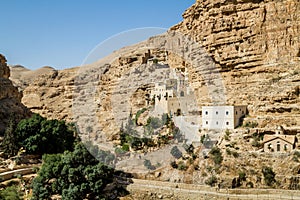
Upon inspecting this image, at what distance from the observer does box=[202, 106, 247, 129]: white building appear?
20.9m

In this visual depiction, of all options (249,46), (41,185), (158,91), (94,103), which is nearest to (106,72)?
(94,103)

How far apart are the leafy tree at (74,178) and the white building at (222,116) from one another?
6727 millimetres

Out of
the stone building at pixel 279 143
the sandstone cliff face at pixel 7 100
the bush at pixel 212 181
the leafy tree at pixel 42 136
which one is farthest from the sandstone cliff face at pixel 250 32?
the sandstone cliff face at pixel 7 100

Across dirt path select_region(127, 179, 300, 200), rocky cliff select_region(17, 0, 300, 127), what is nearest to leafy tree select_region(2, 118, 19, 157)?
dirt path select_region(127, 179, 300, 200)

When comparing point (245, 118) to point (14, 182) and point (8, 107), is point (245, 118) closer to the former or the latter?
point (14, 182)

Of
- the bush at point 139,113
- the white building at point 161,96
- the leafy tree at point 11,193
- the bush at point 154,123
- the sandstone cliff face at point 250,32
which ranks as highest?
the sandstone cliff face at point 250,32

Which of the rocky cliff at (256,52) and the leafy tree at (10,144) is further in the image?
the leafy tree at (10,144)

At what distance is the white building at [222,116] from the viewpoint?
20938 mm

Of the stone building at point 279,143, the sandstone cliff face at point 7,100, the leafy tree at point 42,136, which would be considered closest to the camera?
the stone building at point 279,143

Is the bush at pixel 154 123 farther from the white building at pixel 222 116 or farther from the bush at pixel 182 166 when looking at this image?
the bush at pixel 182 166

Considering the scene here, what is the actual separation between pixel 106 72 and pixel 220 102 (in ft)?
65.5

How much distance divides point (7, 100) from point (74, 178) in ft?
59.6

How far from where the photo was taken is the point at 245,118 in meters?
21.6

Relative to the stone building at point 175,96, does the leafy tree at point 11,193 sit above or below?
below
